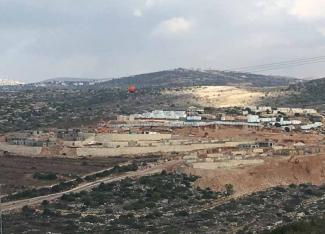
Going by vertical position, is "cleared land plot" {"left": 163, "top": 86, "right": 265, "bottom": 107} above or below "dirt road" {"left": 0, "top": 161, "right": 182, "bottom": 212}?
above

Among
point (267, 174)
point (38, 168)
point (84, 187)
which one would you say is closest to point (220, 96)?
point (38, 168)

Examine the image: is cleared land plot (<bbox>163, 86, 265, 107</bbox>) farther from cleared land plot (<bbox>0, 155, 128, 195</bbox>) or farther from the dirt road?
the dirt road

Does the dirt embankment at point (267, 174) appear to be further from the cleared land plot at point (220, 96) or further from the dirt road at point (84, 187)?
the cleared land plot at point (220, 96)

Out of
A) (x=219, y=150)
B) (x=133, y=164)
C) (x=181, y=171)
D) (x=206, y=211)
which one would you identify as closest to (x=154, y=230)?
(x=206, y=211)

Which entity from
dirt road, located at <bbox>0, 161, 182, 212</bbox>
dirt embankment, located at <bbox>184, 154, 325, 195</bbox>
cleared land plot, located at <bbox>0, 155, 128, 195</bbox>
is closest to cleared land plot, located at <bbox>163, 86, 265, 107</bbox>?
cleared land plot, located at <bbox>0, 155, 128, 195</bbox>

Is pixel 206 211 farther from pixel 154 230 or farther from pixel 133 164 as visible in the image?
pixel 133 164

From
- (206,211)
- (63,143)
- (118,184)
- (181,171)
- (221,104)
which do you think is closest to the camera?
(206,211)

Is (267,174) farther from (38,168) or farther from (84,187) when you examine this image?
(38,168)
